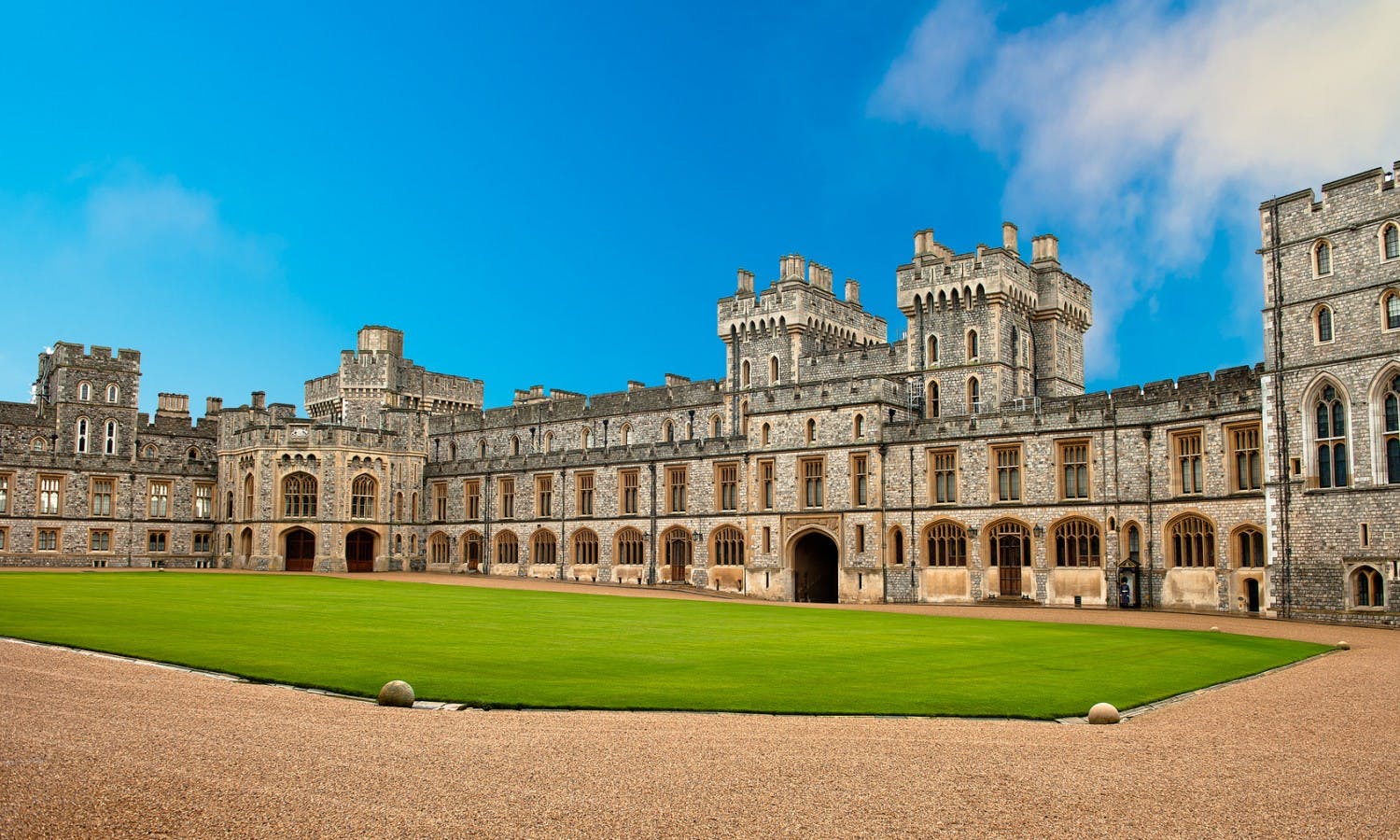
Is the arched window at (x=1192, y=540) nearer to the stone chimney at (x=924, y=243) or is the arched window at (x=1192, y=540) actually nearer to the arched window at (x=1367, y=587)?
the arched window at (x=1367, y=587)

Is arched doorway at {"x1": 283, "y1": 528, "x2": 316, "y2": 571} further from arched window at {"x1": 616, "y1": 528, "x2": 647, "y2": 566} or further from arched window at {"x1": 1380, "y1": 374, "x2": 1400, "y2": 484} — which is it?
arched window at {"x1": 1380, "y1": 374, "x2": 1400, "y2": 484}

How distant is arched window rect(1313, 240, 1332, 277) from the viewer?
101ft

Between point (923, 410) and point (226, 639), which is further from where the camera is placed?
point (923, 410)

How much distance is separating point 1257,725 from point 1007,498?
1059 inches

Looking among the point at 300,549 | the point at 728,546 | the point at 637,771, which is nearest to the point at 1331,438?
the point at 728,546

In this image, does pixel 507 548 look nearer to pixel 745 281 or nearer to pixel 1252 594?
pixel 745 281

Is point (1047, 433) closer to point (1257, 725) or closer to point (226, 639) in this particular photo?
point (1257, 725)

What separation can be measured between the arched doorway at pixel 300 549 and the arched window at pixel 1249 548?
42208 millimetres

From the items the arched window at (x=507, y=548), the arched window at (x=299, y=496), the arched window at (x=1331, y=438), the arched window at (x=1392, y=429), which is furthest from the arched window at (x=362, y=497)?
the arched window at (x=1392, y=429)

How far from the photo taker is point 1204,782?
9.89 meters

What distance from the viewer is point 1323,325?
30953mm

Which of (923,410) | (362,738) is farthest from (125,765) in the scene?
(923,410)

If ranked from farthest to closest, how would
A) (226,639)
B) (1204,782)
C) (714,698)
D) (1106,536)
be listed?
1. (1106,536)
2. (226,639)
3. (714,698)
4. (1204,782)

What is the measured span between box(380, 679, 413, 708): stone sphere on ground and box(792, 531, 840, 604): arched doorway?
32678mm
